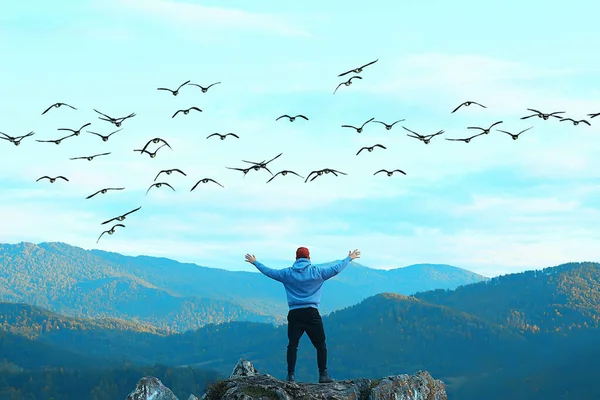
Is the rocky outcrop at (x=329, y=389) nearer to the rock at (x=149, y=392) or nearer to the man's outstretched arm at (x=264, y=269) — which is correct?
the man's outstretched arm at (x=264, y=269)

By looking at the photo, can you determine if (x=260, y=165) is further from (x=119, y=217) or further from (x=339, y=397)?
(x=339, y=397)

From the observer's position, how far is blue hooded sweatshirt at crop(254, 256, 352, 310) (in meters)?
24.0

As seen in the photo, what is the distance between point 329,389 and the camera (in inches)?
964

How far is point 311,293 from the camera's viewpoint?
24.4 m

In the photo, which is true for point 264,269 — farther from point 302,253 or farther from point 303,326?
point 303,326

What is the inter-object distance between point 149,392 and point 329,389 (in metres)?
10.4

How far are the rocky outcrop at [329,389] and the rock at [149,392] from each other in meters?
7.32

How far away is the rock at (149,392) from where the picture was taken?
1218 inches

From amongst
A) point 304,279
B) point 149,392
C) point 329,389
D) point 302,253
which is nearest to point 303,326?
point 304,279

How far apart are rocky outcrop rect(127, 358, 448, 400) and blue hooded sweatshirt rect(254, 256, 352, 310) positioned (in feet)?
9.13

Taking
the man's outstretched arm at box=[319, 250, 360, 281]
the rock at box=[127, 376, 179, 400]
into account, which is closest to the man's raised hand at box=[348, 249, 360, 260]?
the man's outstretched arm at box=[319, 250, 360, 281]

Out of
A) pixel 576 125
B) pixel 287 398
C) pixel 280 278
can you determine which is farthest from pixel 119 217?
pixel 576 125

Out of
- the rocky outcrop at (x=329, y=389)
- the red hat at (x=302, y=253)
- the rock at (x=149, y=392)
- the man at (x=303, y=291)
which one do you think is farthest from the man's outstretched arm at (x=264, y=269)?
the rock at (x=149, y=392)

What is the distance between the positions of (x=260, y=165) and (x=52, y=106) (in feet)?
40.1
